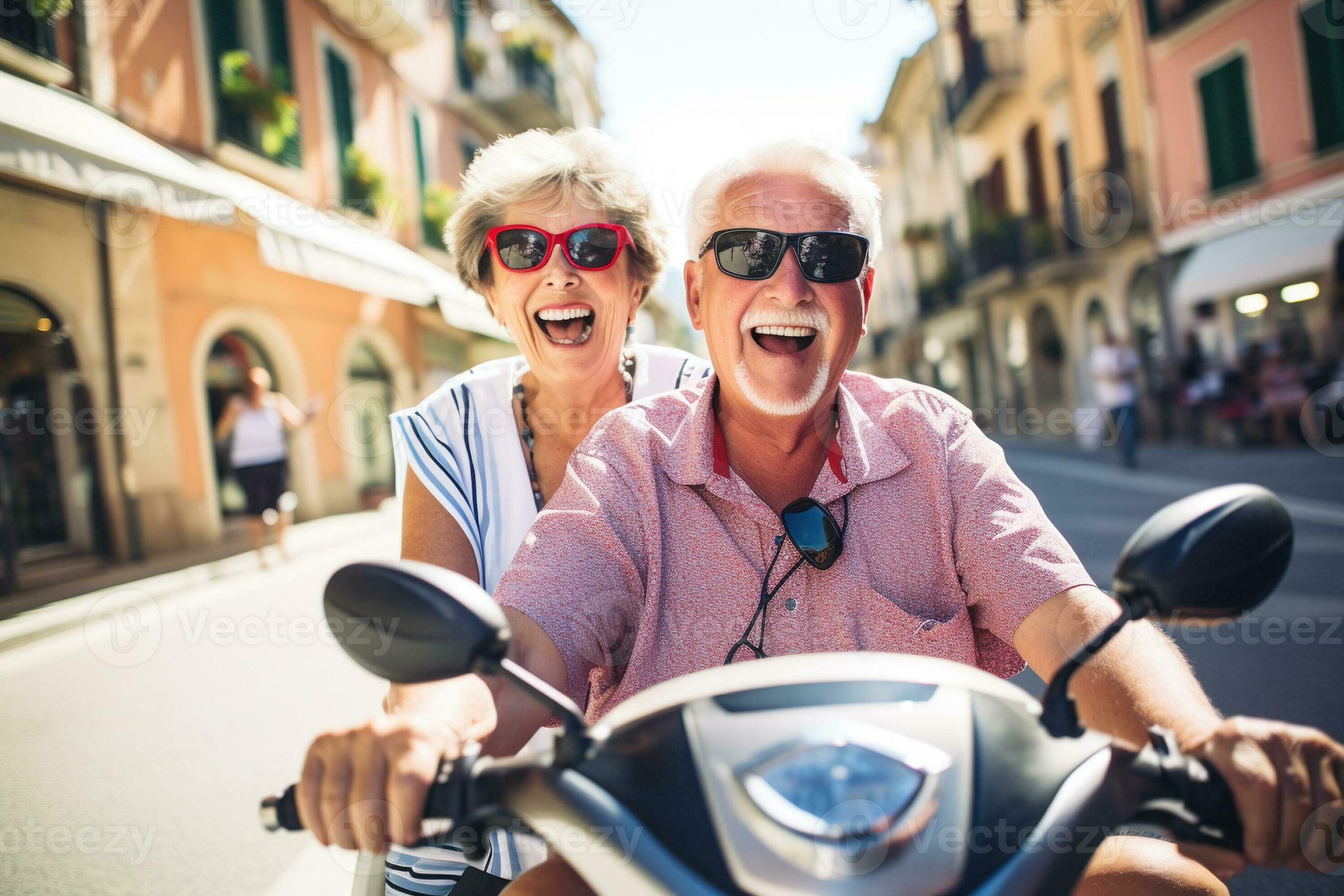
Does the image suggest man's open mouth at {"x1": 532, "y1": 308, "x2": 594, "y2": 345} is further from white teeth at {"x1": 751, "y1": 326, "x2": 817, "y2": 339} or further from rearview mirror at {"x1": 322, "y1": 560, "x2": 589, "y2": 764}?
rearview mirror at {"x1": 322, "y1": 560, "x2": 589, "y2": 764}

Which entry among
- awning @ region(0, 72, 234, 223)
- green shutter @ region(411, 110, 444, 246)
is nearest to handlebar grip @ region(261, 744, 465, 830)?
awning @ region(0, 72, 234, 223)

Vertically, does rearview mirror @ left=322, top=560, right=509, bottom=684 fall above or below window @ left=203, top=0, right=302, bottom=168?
below

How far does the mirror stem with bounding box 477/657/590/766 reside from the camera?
0.89 m

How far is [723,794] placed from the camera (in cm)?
81

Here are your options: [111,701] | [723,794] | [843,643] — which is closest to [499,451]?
[843,643]

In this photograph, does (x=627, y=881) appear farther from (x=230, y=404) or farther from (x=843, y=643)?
(x=230, y=404)

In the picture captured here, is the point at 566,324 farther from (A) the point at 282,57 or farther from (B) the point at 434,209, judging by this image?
(B) the point at 434,209

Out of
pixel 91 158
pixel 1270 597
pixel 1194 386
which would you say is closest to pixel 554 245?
pixel 1270 597

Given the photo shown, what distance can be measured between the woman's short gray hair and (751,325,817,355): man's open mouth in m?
0.91

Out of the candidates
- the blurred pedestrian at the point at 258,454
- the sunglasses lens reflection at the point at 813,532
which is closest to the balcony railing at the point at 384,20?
the blurred pedestrian at the point at 258,454

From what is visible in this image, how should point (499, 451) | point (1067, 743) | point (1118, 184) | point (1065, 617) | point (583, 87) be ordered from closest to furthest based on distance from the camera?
point (1067, 743)
point (1065, 617)
point (499, 451)
point (1118, 184)
point (583, 87)

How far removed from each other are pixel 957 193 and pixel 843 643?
95.7 feet

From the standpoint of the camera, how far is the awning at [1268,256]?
13.2 metres

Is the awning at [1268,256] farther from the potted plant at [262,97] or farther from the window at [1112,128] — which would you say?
the potted plant at [262,97]
